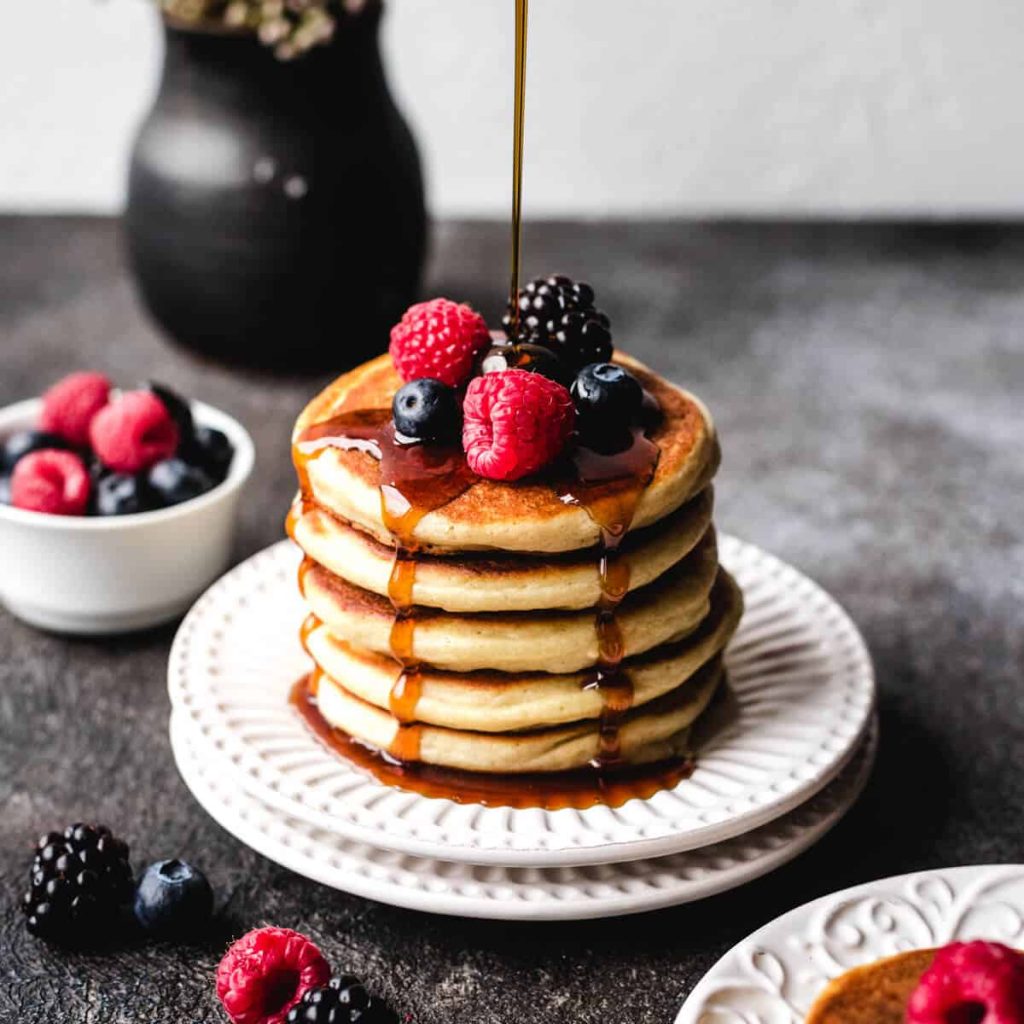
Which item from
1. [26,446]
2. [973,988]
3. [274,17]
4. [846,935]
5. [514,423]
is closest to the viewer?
[973,988]

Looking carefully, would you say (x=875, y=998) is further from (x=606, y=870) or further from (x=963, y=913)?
(x=606, y=870)

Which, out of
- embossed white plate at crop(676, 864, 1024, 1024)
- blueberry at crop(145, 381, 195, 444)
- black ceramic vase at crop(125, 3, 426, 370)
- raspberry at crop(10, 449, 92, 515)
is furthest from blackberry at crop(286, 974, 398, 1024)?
black ceramic vase at crop(125, 3, 426, 370)

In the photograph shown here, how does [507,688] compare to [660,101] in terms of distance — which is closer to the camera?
[507,688]

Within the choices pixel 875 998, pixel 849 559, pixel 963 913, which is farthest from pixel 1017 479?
pixel 875 998

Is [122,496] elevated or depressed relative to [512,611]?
A: depressed

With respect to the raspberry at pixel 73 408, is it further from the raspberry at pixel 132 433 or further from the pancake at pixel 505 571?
the pancake at pixel 505 571

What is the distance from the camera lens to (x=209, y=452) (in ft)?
7.70

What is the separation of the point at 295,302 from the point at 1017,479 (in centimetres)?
148

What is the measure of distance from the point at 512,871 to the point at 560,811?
8 centimetres

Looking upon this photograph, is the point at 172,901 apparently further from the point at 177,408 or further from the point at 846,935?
the point at 177,408

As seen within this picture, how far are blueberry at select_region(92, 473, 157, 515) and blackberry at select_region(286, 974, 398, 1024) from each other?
1.00m

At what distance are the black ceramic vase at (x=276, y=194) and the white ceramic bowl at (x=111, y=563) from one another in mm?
853

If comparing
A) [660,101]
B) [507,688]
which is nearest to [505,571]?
[507,688]

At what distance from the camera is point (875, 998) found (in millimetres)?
1328
